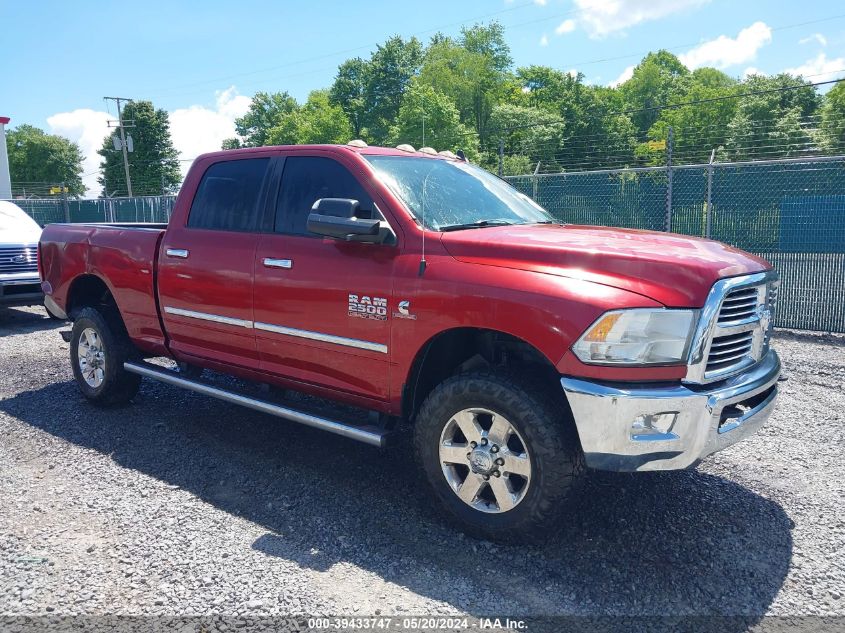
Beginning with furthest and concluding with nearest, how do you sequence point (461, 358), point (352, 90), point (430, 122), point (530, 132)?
point (352, 90) < point (530, 132) < point (430, 122) < point (461, 358)

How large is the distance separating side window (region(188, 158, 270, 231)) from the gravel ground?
5.35 feet

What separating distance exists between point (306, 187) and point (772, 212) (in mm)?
6979

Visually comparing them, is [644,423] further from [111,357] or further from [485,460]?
[111,357]

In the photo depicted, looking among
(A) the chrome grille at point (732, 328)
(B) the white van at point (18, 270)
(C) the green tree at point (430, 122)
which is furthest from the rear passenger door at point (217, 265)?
(C) the green tree at point (430, 122)

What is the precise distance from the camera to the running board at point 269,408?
379 cm

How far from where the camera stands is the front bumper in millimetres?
3008

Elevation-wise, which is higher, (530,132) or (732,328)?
(530,132)

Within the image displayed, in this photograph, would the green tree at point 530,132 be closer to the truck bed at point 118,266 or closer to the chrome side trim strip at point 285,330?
the truck bed at point 118,266

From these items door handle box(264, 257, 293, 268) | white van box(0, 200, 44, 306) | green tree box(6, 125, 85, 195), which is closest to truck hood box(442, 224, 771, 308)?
door handle box(264, 257, 293, 268)

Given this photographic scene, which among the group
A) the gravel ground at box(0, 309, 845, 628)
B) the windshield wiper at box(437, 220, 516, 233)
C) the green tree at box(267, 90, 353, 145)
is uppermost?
the green tree at box(267, 90, 353, 145)

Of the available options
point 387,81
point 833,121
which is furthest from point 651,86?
point 833,121

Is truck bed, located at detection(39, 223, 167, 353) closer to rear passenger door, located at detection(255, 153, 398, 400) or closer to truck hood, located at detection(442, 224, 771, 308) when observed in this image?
rear passenger door, located at detection(255, 153, 398, 400)

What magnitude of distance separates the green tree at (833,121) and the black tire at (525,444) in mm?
24695

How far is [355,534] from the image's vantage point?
3.62 meters
